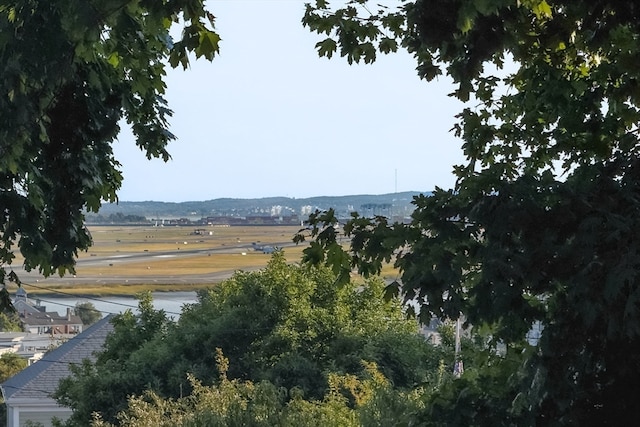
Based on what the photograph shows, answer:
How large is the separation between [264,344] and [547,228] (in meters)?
19.1

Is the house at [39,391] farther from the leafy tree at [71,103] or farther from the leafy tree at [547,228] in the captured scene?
the leafy tree at [547,228]

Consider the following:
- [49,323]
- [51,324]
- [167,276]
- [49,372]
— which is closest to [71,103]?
[49,372]

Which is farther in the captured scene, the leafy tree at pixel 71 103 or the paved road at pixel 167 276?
the paved road at pixel 167 276

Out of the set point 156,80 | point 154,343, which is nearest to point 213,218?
point 154,343

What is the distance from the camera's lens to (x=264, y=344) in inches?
899

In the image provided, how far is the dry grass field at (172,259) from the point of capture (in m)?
28.6

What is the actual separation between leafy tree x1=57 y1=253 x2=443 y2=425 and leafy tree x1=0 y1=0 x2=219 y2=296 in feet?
46.8

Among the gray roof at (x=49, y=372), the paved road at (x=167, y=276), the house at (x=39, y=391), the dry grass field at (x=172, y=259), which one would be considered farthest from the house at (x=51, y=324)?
the house at (x=39, y=391)

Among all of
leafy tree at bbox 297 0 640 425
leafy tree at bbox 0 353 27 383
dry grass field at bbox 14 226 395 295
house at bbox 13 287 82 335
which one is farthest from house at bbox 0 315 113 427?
house at bbox 13 287 82 335

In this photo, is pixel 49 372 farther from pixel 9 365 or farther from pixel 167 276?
pixel 9 365

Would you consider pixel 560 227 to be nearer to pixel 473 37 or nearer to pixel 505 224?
pixel 505 224

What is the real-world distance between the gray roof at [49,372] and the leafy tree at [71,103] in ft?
67.3

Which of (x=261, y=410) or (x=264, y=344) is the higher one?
(x=261, y=410)

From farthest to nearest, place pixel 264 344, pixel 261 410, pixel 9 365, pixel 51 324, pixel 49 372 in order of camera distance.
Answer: pixel 51 324 → pixel 9 365 → pixel 49 372 → pixel 264 344 → pixel 261 410
